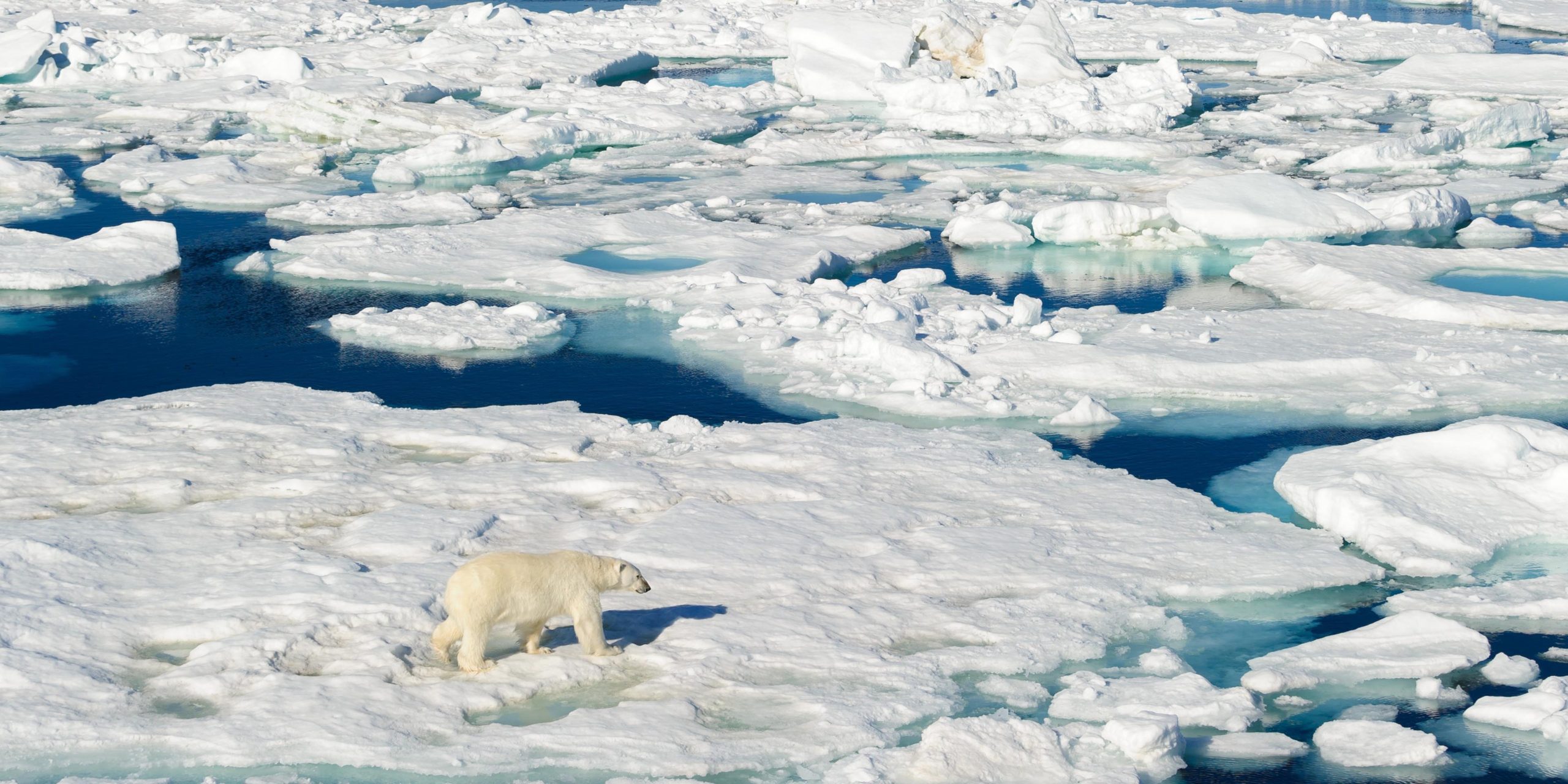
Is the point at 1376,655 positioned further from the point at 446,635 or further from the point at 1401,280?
the point at 1401,280

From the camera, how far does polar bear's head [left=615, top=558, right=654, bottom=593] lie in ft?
25.9

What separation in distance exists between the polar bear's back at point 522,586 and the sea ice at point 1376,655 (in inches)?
140

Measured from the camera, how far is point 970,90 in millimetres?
29328

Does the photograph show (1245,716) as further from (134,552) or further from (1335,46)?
(1335,46)

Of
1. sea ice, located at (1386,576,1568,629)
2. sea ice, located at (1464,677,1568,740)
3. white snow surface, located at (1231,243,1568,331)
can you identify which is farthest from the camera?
white snow surface, located at (1231,243,1568,331)

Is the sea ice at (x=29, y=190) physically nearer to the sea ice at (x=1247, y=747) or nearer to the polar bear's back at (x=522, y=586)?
the polar bear's back at (x=522, y=586)

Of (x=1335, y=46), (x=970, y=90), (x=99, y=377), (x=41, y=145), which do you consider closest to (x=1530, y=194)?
(x=970, y=90)

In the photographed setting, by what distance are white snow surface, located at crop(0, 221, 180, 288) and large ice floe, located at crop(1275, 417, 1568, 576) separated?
13562 mm

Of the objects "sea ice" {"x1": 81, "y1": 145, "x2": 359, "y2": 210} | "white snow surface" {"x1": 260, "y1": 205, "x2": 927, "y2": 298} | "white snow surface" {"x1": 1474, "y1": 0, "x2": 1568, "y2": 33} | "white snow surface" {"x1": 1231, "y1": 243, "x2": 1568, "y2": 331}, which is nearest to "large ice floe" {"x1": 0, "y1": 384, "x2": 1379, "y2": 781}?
"white snow surface" {"x1": 260, "y1": 205, "x2": 927, "y2": 298}

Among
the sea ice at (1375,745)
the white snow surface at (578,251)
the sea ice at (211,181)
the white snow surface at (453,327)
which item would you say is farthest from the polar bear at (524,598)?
the sea ice at (211,181)

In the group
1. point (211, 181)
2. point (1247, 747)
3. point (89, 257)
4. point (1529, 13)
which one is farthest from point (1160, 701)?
point (1529, 13)

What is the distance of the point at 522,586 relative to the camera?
7469mm

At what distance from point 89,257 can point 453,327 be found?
5.71 meters

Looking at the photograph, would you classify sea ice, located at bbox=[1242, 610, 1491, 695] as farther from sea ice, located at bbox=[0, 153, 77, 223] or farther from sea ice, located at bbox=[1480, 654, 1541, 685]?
sea ice, located at bbox=[0, 153, 77, 223]
